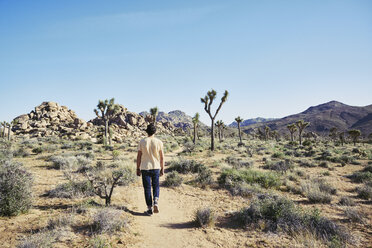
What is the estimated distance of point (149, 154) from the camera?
4.51m

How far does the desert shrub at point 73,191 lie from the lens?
19.0 feet

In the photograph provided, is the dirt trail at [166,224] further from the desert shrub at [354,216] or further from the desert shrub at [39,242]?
the desert shrub at [354,216]

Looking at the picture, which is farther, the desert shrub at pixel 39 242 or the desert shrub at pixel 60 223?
the desert shrub at pixel 60 223

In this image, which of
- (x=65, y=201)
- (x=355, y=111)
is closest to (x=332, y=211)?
(x=65, y=201)

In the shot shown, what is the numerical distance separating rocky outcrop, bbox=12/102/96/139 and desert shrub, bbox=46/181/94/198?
44.0 meters

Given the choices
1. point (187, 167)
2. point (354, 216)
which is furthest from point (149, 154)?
point (187, 167)

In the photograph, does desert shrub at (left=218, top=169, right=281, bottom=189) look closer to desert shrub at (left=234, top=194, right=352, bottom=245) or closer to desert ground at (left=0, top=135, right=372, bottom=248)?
desert ground at (left=0, top=135, right=372, bottom=248)

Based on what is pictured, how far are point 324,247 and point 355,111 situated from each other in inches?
5797

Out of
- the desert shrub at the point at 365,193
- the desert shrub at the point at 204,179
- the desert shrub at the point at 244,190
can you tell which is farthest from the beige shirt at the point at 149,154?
the desert shrub at the point at 365,193

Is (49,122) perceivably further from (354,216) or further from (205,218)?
(354,216)

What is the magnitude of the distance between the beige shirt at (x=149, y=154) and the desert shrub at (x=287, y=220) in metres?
2.65

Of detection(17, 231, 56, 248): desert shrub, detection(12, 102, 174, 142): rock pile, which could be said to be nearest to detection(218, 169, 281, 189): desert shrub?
detection(17, 231, 56, 248): desert shrub

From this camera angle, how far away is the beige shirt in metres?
4.47

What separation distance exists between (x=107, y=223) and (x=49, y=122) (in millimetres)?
65092
